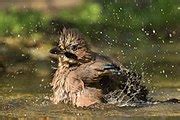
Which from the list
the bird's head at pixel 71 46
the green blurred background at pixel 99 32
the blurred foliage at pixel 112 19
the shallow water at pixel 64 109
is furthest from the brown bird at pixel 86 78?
the blurred foliage at pixel 112 19

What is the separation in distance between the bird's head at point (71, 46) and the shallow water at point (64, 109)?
0.49 meters

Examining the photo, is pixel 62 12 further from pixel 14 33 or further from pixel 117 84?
pixel 117 84

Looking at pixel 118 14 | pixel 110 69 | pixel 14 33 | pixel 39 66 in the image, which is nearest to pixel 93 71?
pixel 110 69

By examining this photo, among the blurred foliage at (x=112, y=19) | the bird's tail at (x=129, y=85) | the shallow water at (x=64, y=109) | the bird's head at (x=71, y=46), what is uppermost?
the blurred foliage at (x=112, y=19)

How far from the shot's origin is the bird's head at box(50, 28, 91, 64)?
7945 millimetres

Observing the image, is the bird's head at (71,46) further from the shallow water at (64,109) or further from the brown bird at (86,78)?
the shallow water at (64,109)

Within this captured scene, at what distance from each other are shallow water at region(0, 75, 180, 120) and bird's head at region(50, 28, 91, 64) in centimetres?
49

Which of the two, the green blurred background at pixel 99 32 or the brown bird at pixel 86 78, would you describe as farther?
the green blurred background at pixel 99 32

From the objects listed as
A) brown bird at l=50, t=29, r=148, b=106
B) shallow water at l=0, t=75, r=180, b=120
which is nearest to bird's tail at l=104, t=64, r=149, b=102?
brown bird at l=50, t=29, r=148, b=106

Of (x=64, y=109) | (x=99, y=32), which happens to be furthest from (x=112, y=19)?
(x=64, y=109)

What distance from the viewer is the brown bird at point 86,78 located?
307 inches

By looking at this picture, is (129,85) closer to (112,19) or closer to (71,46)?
(71,46)

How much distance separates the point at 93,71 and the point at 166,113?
0.81 meters

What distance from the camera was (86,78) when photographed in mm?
7840
